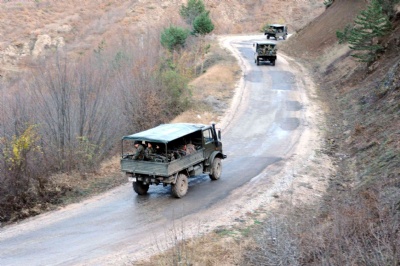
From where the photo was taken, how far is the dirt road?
42.8ft

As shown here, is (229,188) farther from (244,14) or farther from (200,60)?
(244,14)

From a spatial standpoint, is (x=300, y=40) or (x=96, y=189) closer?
(x=96, y=189)

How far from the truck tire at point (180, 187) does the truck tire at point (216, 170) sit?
5.56 ft

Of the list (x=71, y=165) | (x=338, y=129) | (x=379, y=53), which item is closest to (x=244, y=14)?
(x=379, y=53)

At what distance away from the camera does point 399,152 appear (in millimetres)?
17188

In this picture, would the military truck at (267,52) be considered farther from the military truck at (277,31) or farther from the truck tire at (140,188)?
the truck tire at (140,188)

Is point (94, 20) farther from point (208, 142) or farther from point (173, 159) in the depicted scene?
point (173, 159)

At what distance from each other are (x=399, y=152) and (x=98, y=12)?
7130 cm

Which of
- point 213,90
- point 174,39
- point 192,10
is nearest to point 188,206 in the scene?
point 213,90

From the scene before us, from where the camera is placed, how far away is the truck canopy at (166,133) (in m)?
15.8

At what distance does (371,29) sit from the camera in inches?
1200

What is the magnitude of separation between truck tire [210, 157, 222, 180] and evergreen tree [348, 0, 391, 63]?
Answer: 16471mm

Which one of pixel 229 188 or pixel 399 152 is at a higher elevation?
pixel 399 152

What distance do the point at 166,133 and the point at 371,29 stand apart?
19423 mm
